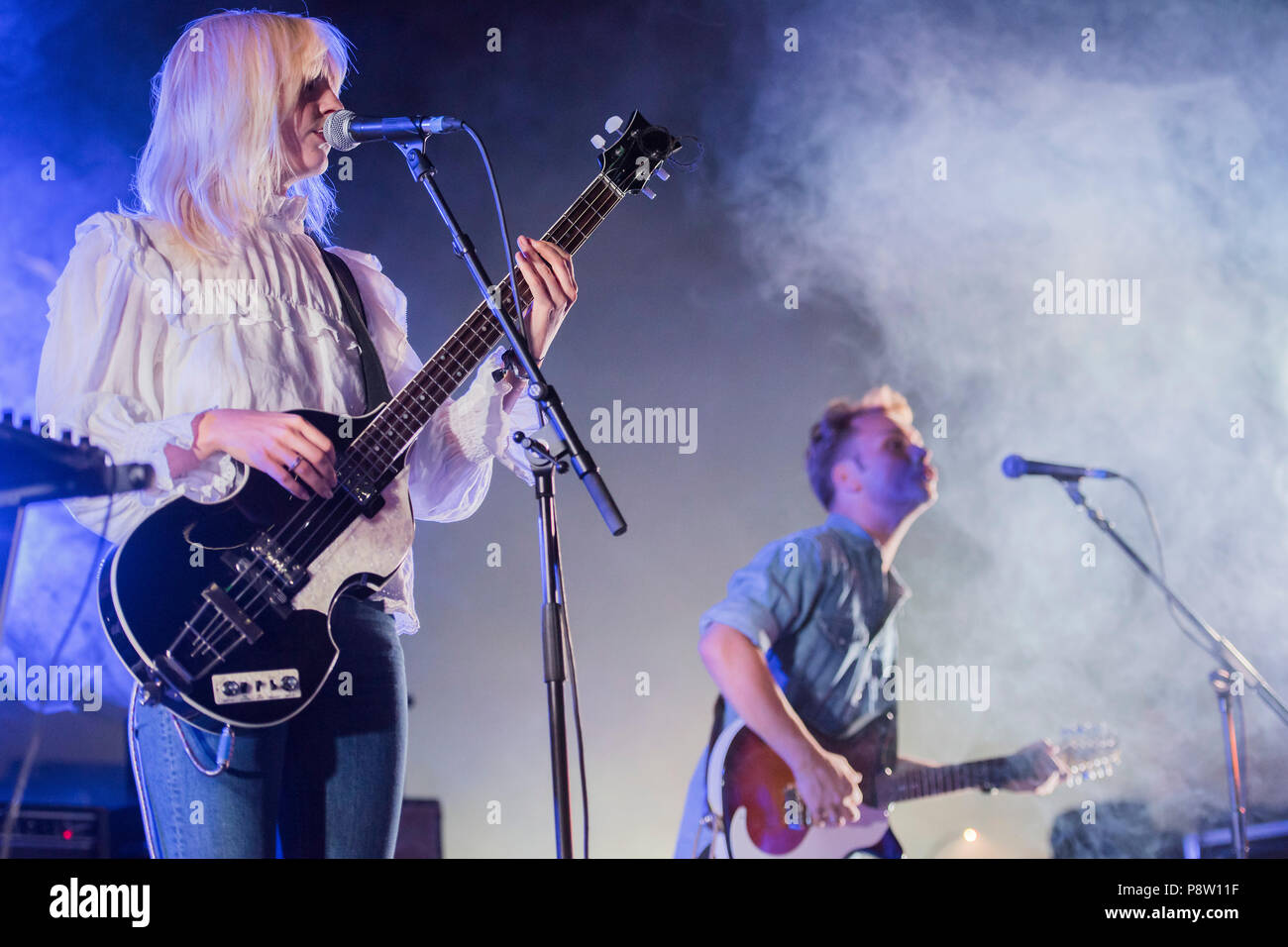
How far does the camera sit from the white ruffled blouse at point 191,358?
221cm

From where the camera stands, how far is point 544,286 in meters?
2.33

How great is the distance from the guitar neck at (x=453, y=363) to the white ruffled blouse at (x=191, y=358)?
0.19 ft

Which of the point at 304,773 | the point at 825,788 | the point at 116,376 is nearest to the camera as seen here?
the point at 304,773

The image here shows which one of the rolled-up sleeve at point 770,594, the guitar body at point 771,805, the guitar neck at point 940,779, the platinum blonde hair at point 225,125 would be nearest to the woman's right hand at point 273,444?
the platinum blonde hair at point 225,125

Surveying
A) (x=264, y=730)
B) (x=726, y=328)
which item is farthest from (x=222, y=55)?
(x=264, y=730)

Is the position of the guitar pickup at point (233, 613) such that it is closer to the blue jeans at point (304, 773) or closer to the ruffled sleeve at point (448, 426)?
the blue jeans at point (304, 773)

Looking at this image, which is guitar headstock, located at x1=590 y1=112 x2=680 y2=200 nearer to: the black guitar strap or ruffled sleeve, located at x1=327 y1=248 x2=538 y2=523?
ruffled sleeve, located at x1=327 y1=248 x2=538 y2=523

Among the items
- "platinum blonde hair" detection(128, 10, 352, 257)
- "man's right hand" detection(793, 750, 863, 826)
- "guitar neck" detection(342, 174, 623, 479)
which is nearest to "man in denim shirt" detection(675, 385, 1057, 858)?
"man's right hand" detection(793, 750, 863, 826)

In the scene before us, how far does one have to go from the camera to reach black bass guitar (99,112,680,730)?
6.91 ft

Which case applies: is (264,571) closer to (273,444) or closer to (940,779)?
(273,444)

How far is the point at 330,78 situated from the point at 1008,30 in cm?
162

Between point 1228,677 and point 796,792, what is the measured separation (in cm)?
110

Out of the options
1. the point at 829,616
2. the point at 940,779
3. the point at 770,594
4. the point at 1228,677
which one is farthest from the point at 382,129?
the point at 1228,677
